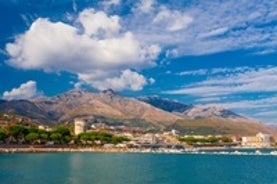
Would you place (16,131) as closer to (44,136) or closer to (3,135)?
(3,135)

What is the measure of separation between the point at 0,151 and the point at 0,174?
90.2m

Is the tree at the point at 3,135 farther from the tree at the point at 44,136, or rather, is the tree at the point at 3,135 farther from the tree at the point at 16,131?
the tree at the point at 44,136

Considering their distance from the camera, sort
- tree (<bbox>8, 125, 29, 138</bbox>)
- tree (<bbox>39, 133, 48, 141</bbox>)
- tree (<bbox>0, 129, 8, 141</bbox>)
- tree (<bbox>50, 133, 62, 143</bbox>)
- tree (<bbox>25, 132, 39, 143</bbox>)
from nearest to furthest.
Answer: tree (<bbox>0, 129, 8, 141</bbox>) < tree (<bbox>8, 125, 29, 138</bbox>) < tree (<bbox>25, 132, 39, 143</bbox>) < tree (<bbox>39, 133, 48, 141</bbox>) < tree (<bbox>50, 133, 62, 143</bbox>)

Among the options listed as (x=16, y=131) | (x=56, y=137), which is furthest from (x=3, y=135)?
(x=56, y=137)

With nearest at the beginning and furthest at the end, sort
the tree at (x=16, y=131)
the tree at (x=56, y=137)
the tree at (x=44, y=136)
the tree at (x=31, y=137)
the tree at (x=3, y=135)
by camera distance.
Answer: the tree at (x=3, y=135) → the tree at (x=16, y=131) → the tree at (x=31, y=137) → the tree at (x=44, y=136) → the tree at (x=56, y=137)

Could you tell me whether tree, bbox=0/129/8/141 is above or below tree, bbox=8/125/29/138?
below

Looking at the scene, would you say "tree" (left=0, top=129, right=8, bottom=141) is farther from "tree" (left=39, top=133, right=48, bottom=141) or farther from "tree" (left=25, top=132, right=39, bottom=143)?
"tree" (left=39, top=133, right=48, bottom=141)

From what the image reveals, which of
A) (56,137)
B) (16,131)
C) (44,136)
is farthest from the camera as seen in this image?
(56,137)

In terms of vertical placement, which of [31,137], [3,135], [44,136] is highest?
[44,136]

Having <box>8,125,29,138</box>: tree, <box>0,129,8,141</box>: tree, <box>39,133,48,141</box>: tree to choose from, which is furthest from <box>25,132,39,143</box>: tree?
<box>0,129,8,141</box>: tree

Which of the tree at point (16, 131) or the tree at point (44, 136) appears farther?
the tree at point (44, 136)

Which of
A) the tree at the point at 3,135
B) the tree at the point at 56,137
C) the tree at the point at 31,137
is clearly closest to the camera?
the tree at the point at 3,135

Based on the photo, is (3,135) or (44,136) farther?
(44,136)

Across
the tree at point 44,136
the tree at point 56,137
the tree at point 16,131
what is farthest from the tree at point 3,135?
the tree at point 56,137
